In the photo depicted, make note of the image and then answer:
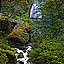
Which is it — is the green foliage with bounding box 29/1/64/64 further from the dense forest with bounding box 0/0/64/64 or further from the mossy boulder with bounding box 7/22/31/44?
the mossy boulder with bounding box 7/22/31/44

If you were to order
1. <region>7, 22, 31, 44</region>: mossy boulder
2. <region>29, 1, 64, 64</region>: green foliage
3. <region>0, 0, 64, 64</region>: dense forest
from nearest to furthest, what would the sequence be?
1. <region>29, 1, 64, 64</region>: green foliage
2. <region>0, 0, 64, 64</region>: dense forest
3. <region>7, 22, 31, 44</region>: mossy boulder

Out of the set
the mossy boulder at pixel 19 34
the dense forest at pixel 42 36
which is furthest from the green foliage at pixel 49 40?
the mossy boulder at pixel 19 34

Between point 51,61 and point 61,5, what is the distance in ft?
6.61

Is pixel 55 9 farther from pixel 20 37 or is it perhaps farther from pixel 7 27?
pixel 7 27

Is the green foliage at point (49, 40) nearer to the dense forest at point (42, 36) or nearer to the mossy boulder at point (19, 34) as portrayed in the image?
the dense forest at point (42, 36)

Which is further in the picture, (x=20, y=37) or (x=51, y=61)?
(x=20, y=37)

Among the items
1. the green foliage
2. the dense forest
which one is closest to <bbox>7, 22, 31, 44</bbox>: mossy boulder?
the dense forest

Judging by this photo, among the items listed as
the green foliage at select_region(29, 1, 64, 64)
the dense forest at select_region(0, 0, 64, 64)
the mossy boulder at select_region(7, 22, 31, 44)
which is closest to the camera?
the green foliage at select_region(29, 1, 64, 64)

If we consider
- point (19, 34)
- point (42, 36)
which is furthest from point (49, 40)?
point (19, 34)

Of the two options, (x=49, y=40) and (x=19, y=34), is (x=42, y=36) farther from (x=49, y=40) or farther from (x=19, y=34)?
(x=19, y=34)

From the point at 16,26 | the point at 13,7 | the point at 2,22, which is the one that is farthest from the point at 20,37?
the point at 13,7

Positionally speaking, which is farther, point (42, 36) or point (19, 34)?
point (19, 34)

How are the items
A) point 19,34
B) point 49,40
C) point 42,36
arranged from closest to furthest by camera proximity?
1. point 49,40
2. point 42,36
3. point 19,34

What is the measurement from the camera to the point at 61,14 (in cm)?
365
